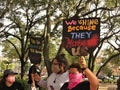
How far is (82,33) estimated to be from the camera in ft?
23.0

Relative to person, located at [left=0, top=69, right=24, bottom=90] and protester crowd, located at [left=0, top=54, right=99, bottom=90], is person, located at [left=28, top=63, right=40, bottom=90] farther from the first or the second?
person, located at [left=0, top=69, right=24, bottom=90]

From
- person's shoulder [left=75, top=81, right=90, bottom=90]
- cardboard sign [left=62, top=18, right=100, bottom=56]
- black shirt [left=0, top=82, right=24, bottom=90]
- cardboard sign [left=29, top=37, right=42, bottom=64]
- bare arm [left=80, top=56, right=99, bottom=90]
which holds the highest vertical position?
cardboard sign [left=62, top=18, right=100, bottom=56]

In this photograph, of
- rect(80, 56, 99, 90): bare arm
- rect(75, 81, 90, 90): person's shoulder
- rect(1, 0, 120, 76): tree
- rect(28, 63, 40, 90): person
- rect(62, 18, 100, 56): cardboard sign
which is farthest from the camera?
rect(1, 0, 120, 76): tree

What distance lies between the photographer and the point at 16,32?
30.4 metres

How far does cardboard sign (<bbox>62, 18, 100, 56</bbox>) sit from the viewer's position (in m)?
6.63

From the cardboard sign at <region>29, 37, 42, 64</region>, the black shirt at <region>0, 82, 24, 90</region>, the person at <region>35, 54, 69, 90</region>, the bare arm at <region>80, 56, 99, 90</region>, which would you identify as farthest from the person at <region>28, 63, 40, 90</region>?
the cardboard sign at <region>29, 37, 42, 64</region>

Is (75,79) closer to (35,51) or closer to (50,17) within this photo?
(35,51)

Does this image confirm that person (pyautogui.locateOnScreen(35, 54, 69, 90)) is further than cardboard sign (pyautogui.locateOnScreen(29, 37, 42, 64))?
No

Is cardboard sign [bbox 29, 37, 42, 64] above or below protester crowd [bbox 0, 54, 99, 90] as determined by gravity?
below

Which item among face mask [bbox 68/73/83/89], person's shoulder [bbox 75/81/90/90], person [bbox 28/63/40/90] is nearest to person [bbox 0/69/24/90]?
person [bbox 28/63/40/90]

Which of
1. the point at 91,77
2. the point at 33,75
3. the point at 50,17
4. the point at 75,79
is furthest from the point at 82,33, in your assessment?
the point at 50,17

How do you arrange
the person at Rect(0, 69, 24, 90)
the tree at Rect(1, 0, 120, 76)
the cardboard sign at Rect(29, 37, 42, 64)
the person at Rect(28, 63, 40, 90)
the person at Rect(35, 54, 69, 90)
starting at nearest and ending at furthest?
the person at Rect(35, 54, 69, 90) < the person at Rect(0, 69, 24, 90) < the person at Rect(28, 63, 40, 90) < the cardboard sign at Rect(29, 37, 42, 64) < the tree at Rect(1, 0, 120, 76)

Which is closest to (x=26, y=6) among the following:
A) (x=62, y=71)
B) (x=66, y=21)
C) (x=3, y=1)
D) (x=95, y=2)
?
(x=3, y=1)

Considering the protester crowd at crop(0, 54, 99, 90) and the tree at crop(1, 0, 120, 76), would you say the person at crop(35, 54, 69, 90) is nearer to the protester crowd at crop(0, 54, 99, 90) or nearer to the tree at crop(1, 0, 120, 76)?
the protester crowd at crop(0, 54, 99, 90)
